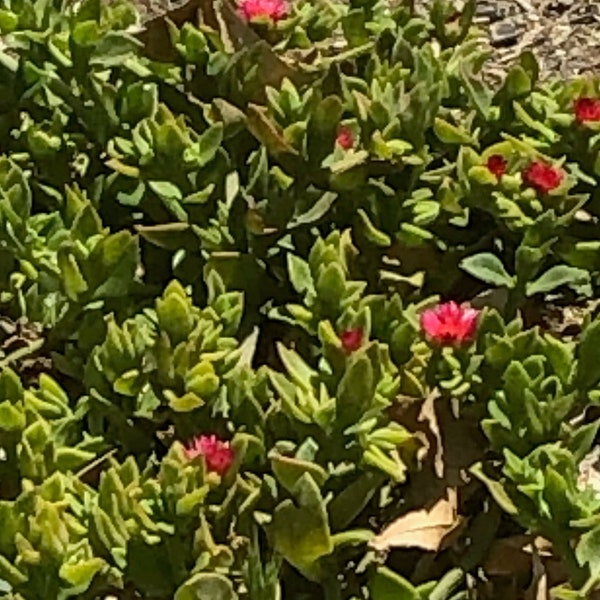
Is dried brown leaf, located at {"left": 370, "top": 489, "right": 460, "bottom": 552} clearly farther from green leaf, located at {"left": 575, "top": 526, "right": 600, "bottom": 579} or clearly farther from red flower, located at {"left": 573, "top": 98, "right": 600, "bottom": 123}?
red flower, located at {"left": 573, "top": 98, "right": 600, "bottom": 123}

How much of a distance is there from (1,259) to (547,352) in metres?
0.59

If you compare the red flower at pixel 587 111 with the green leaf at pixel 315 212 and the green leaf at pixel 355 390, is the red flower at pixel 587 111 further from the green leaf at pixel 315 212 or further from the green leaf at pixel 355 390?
the green leaf at pixel 355 390

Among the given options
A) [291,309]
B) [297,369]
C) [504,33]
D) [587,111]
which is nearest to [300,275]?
[291,309]

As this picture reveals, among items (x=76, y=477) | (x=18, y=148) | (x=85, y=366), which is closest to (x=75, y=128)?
(x=18, y=148)

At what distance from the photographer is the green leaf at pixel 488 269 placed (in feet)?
6.12

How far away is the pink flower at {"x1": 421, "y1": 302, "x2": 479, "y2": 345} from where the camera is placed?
169cm

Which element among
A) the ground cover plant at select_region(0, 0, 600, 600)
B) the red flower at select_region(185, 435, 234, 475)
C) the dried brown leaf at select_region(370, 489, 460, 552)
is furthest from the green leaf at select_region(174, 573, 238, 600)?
the dried brown leaf at select_region(370, 489, 460, 552)

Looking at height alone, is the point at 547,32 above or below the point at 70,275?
below

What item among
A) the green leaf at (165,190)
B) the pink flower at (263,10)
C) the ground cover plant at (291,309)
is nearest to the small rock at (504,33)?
the ground cover plant at (291,309)

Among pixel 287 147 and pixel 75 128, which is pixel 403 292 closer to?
pixel 287 147

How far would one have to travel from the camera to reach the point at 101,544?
1.56 meters

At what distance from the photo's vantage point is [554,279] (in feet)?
6.12

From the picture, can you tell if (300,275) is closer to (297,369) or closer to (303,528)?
(297,369)

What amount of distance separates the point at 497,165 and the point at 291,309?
0.92 feet
